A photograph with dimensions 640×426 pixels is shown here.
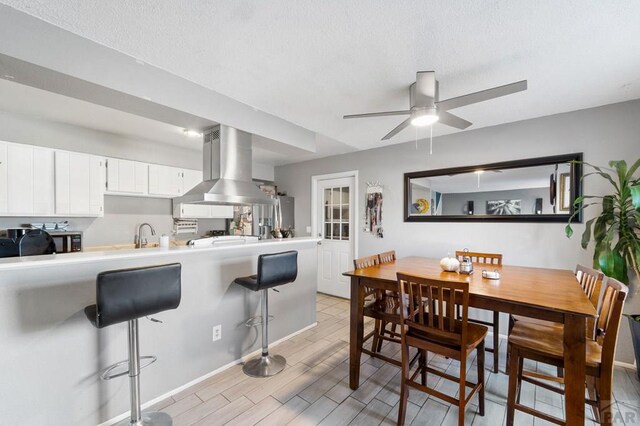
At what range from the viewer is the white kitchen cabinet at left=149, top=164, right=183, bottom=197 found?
385 centimetres

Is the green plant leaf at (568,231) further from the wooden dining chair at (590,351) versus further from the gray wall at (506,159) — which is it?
the wooden dining chair at (590,351)

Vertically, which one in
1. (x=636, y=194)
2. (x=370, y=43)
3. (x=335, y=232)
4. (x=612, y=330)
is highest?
(x=370, y=43)

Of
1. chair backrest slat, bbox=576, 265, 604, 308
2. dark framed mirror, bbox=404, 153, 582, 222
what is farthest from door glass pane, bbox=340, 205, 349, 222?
chair backrest slat, bbox=576, 265, 604, 308

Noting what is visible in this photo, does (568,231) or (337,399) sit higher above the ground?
(568,231)

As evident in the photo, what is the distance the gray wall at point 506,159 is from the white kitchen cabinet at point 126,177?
2.96 meters

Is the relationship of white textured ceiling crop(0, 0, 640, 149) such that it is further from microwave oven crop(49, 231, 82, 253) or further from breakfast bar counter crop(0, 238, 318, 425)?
microwave oven crop(49, 231, 82, 253)

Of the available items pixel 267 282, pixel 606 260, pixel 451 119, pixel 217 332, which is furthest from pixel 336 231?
pixel 606 260

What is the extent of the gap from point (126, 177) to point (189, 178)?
0.83 m

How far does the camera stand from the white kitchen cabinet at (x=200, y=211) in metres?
4.16

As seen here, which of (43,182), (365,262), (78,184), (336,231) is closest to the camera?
(365,262)

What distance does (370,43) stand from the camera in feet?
5.50

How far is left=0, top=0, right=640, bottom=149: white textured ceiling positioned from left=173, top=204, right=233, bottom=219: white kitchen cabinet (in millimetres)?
2390

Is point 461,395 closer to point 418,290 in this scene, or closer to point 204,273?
point 418,290

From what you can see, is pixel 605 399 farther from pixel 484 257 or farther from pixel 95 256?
pixel 95 256
